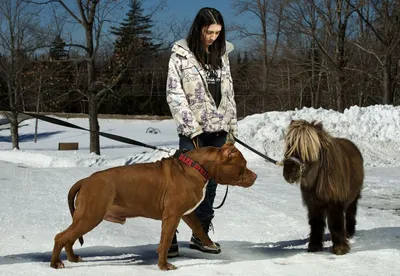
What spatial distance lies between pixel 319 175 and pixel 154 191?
1.58 m

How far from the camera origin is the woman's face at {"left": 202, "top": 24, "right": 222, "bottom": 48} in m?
4.91

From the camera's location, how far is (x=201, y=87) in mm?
4938

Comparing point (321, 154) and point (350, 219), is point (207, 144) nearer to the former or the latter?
point (321, 154)

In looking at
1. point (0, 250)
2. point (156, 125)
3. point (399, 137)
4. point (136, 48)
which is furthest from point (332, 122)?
point (156, 125)

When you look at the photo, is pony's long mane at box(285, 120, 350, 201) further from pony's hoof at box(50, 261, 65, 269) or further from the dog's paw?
pony's hoof at box(50, 261, 65, 269)

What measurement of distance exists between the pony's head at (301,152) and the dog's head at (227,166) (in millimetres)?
481

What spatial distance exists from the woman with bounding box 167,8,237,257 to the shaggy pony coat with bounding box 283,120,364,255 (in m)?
0.67

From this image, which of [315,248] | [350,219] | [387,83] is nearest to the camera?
[315,248]

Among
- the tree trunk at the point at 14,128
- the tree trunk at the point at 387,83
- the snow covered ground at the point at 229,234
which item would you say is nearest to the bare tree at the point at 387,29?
the tree trunk at the point at 387,83

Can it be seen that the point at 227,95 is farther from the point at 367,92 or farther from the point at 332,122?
the point at 367,92

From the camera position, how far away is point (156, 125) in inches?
1596

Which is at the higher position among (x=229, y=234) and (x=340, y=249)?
(x=340, y=249)

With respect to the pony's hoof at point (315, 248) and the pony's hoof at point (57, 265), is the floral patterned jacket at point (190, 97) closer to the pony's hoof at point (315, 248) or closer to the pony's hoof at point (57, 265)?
the pony's hoof at point (315, 248)

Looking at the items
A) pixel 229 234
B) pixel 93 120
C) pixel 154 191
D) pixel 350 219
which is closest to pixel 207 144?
pixel 154 191
